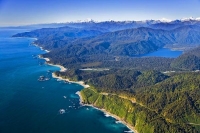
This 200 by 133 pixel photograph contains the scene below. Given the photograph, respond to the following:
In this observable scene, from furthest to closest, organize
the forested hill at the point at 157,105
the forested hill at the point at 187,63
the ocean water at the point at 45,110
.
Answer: the forested hill at the point at 187,63 → the ocean water at the point at 45,110 → the forested hill at the point at 157,105

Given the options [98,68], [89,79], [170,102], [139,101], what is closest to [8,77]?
[89,79]

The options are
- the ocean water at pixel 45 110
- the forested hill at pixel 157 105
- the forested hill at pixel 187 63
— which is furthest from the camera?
the forested hill at pixel 187 63

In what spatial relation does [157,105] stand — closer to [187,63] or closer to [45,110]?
[45,110]

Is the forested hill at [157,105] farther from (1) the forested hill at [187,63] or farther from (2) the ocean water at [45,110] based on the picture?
(1) the forested hill at [187,63]

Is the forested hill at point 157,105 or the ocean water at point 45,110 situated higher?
the forested hill at point 157,105

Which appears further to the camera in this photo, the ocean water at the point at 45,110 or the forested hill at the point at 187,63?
the forested hill at the point at 187,63

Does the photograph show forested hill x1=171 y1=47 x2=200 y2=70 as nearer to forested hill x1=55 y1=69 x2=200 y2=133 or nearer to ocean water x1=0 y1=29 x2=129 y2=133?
forested hill x1=55 y1=69 x2=200 y2=133

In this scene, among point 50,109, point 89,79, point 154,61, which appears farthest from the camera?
point 154,61

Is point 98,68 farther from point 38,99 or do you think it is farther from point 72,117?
point 72,117

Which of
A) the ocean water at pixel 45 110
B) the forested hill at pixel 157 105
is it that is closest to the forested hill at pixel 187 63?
the forested hill at pixel 157 105

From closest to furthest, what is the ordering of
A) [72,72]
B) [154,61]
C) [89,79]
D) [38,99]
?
[38,99] → [89,79] → [72,72] → [154,61]

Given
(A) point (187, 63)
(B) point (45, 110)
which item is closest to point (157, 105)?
(B) point (45, 110)
